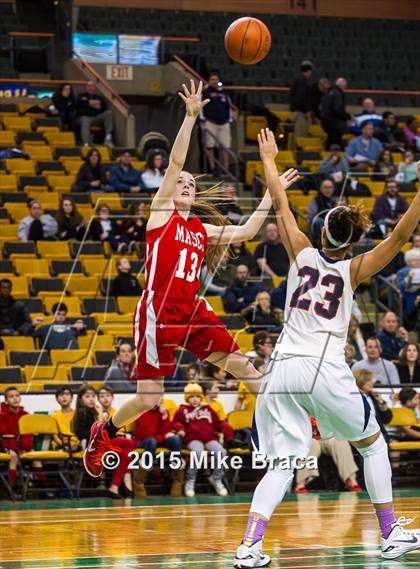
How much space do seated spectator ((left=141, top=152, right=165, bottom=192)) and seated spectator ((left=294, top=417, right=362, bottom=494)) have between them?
6.03m

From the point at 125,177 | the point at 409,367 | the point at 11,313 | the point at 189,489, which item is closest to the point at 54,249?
the point at 11,313

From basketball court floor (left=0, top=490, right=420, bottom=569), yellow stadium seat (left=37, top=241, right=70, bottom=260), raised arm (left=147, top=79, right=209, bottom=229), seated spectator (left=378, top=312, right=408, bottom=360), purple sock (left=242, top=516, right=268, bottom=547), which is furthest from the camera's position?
yellow stadium seat (left=37, top=241, right=70, bottom=260)

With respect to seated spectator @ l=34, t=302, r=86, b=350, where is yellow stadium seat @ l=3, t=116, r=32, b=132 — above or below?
above

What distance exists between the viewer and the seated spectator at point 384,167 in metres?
19.2

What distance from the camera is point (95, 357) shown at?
1414cm

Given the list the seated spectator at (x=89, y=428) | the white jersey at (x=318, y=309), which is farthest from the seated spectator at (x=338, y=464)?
the white jersey at (x=318, y=309)

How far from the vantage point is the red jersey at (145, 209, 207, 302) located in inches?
313

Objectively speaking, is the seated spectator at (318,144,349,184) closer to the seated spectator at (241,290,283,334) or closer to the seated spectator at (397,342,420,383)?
the seated spectator at (241,290,283,334)

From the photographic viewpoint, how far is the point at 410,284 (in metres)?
15.5

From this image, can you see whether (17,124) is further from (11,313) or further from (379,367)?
(379,367)

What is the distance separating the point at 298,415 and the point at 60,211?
1033cm

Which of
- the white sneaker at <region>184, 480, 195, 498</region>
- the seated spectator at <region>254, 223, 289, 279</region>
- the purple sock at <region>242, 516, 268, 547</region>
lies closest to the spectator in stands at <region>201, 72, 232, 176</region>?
the seated spectator at <region>254, 223, 289, 279</region>

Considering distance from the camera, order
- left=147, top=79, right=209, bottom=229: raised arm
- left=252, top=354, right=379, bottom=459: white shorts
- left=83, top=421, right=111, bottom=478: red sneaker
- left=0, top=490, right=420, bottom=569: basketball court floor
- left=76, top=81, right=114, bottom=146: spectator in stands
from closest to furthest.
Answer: left=252, top=354, right=379, bottom=459: white shorts < left=0, top=490, right=420, bottom=569: basketball court floor < left=147, top=79, right=209, bottom=229: raised arm < left=83, top=421, right=111, bottom=478: red sneaker < left=76, top=81, right=114, bottom=146: spectator in stands

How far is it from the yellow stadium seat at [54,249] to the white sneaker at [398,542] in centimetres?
969
